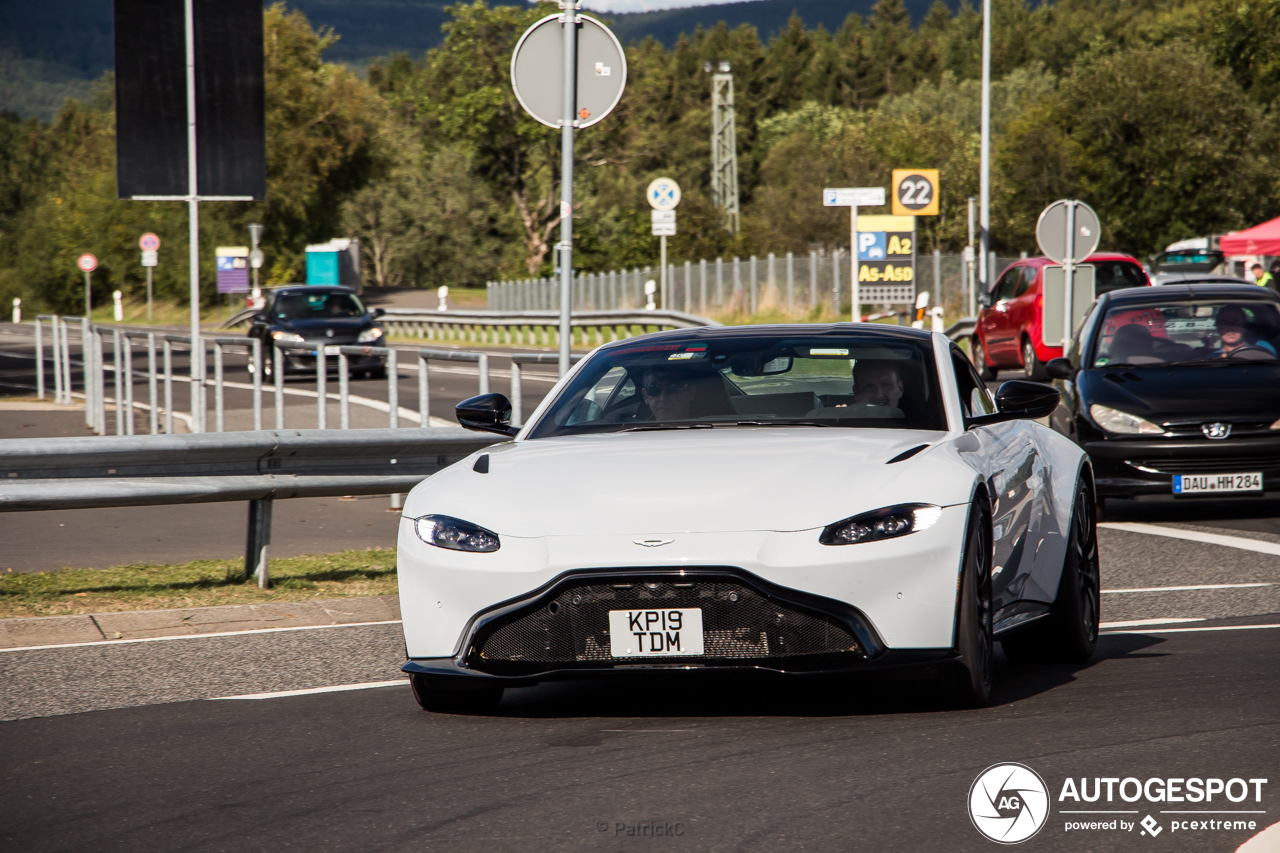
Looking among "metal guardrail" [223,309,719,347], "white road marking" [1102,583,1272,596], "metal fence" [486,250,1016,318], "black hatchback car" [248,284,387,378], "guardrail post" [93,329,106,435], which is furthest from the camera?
"metal fence" [486,250,1016,318]

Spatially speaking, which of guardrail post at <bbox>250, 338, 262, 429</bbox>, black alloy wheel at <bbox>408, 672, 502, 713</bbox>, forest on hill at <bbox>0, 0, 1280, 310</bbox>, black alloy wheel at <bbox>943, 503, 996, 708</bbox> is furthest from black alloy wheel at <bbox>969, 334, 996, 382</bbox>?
forest on hill at <bbox>0, 0, 1280, 310</bbox>

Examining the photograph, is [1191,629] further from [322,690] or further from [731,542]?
[322,690]

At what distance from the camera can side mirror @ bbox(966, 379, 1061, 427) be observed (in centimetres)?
669

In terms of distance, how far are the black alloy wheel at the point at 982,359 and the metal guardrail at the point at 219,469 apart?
694 inches

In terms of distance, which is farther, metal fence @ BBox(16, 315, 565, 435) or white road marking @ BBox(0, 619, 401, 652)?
metal fence @ BBox(16, 315, 565, 435)

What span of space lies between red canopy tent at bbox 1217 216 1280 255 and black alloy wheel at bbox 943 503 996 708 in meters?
32.7

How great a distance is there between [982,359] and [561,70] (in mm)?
18840

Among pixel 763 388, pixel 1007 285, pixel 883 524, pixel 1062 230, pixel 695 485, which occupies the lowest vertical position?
pixel 883 524

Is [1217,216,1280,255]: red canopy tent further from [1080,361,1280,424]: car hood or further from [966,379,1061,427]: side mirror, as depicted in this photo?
[966,379,1061,427]: side mirror

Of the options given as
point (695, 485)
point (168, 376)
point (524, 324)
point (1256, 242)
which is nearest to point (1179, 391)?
point (695, 485)

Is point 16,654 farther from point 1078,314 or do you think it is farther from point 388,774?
point 1078,314

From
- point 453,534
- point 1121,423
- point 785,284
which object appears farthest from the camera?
point 785,284

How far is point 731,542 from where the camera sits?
17.6 ft
